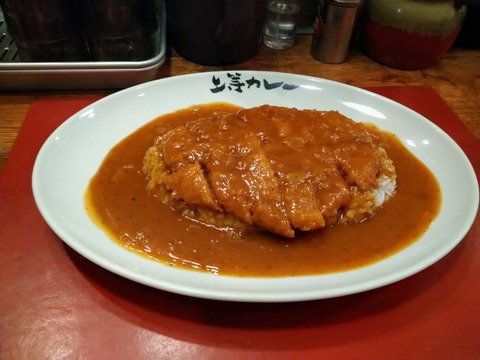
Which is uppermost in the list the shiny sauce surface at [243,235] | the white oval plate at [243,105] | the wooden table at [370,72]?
the white oval plate at [243,105]

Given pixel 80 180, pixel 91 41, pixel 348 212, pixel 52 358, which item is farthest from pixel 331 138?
pixel 91 41

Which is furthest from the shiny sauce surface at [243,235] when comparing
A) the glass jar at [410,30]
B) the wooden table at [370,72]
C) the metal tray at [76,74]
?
the glass jar at [410,30]

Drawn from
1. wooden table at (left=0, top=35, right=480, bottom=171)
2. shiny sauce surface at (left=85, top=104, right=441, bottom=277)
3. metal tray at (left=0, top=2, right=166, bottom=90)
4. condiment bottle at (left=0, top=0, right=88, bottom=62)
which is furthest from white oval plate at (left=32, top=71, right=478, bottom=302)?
condiment bottle at (left=0, top=0, right=88, bottom=62)

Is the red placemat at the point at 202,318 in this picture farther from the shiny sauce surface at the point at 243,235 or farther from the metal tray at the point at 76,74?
the metal tray at the point at 76,74

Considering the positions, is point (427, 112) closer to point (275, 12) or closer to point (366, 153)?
point (366, 153)

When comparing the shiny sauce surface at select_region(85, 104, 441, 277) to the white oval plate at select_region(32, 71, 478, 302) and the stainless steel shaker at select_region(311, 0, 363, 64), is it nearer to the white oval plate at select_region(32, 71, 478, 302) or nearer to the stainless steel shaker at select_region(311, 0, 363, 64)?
the white oval plate at select_region(32, 71, 478, 302)

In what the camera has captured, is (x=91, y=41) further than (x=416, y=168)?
Yes
